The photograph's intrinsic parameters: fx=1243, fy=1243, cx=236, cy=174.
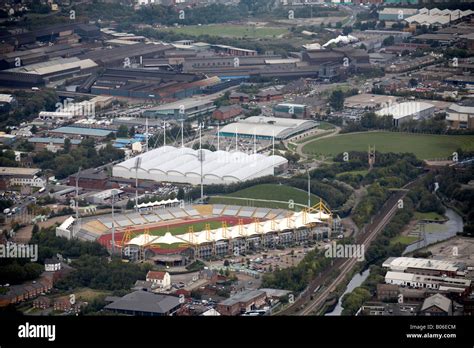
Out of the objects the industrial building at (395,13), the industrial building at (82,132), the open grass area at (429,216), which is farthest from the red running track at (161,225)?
the industrial building at (395,13)

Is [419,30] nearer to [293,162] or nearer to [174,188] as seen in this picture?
[293,162]

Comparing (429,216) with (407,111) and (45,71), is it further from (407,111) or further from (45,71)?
(45,71)

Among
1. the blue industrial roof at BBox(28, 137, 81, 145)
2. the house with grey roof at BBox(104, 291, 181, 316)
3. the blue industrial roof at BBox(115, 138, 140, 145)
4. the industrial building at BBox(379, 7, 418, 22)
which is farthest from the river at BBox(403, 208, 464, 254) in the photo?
the industrial building at BBox(379, 7, 418, 22)

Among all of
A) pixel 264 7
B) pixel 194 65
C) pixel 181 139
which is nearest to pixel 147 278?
pixel 181 139

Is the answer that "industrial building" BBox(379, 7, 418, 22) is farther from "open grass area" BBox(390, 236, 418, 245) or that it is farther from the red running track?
"open grass area" BBox(390, 236, 418, 245)

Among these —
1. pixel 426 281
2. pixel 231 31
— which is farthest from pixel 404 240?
pixel 231 31

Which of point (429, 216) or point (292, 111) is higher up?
point (429, 216)

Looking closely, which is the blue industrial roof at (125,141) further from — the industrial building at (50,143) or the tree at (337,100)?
the tree at (337,100)
